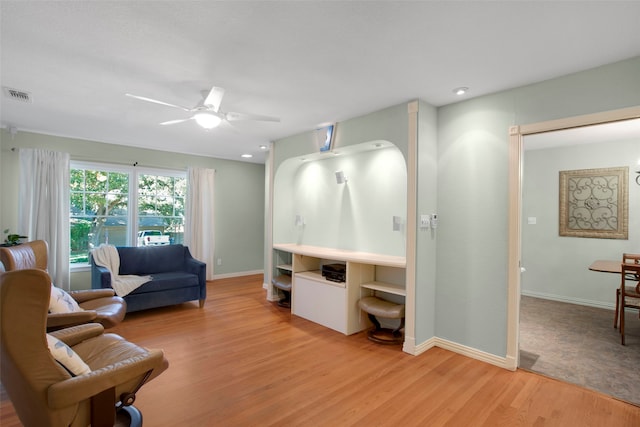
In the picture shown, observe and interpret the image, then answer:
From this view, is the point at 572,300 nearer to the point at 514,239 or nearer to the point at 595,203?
the point at 595,203

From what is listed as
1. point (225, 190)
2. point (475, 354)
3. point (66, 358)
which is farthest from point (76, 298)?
point (475, 354)

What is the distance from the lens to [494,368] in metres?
2.81

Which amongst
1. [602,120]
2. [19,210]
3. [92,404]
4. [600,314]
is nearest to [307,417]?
[92,404]

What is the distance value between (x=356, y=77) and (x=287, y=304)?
3.33 meters

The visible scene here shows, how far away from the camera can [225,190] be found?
21.8ft

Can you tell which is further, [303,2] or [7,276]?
[303,2]

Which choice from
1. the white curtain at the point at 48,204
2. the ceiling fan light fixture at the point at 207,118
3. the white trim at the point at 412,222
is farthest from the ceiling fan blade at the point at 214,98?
the white curtain at the point at 48,204

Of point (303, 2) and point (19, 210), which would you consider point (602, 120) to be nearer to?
point (303, 2)

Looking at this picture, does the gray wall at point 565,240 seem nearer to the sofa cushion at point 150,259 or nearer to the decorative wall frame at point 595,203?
the decorative wall frame at point 595,203

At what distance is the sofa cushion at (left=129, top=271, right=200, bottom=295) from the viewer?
4.18 meters

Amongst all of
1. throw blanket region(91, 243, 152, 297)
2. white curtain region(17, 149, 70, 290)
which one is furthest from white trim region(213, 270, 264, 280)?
white curtain region(17, 149, 70, 290)

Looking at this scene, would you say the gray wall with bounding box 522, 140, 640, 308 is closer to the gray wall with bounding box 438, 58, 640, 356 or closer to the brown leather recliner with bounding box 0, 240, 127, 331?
the gray wall with bounding box 438, 58, 640, 356

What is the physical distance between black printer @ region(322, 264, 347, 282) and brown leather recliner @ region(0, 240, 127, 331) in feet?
7.15

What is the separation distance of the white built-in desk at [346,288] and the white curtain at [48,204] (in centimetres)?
345
